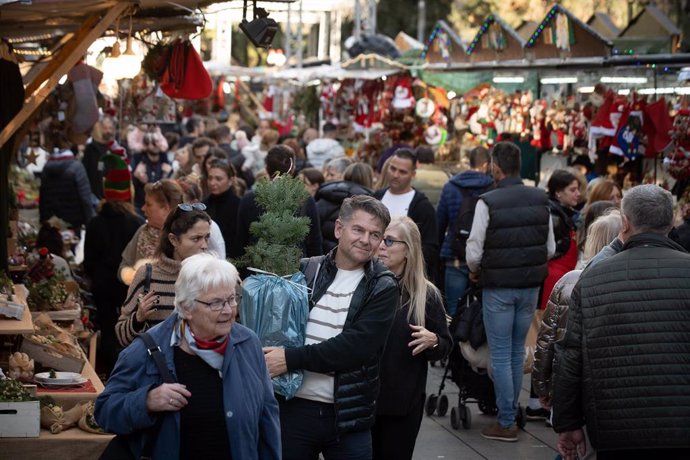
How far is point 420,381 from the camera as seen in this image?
643 cm

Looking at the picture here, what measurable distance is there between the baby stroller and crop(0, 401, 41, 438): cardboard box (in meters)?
3.71

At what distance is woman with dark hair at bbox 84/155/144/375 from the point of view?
1045cm

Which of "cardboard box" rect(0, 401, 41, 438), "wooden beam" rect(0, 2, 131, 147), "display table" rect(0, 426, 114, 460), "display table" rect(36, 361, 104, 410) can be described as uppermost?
"wooden beam" rect(0, 2, 131, 147)

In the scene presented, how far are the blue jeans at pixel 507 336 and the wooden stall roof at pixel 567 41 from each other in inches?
229

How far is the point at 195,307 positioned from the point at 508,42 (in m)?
12.5

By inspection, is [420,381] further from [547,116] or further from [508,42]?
[508,42]

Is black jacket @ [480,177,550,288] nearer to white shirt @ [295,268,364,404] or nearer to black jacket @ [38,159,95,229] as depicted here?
Answer: white shirt @ [295,268,364,404]

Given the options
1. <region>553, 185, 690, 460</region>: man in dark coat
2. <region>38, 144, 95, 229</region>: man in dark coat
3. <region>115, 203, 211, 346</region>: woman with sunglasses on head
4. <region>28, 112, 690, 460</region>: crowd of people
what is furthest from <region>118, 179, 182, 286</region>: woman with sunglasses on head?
<region>38, 144, 95, 229</region>: man in dark coat

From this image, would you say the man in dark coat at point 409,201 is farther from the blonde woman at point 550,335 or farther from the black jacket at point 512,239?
the blonde woman at point 550,335

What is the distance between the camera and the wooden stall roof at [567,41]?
46.7 feet

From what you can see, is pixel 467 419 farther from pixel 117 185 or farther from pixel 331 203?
pixel 117 185

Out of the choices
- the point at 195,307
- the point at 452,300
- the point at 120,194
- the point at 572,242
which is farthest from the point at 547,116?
the point at 195,307

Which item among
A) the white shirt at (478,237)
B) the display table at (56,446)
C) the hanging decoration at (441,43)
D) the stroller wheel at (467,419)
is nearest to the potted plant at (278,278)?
the display table at (56,446)

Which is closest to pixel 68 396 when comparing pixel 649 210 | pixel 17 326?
pixel 17 326
